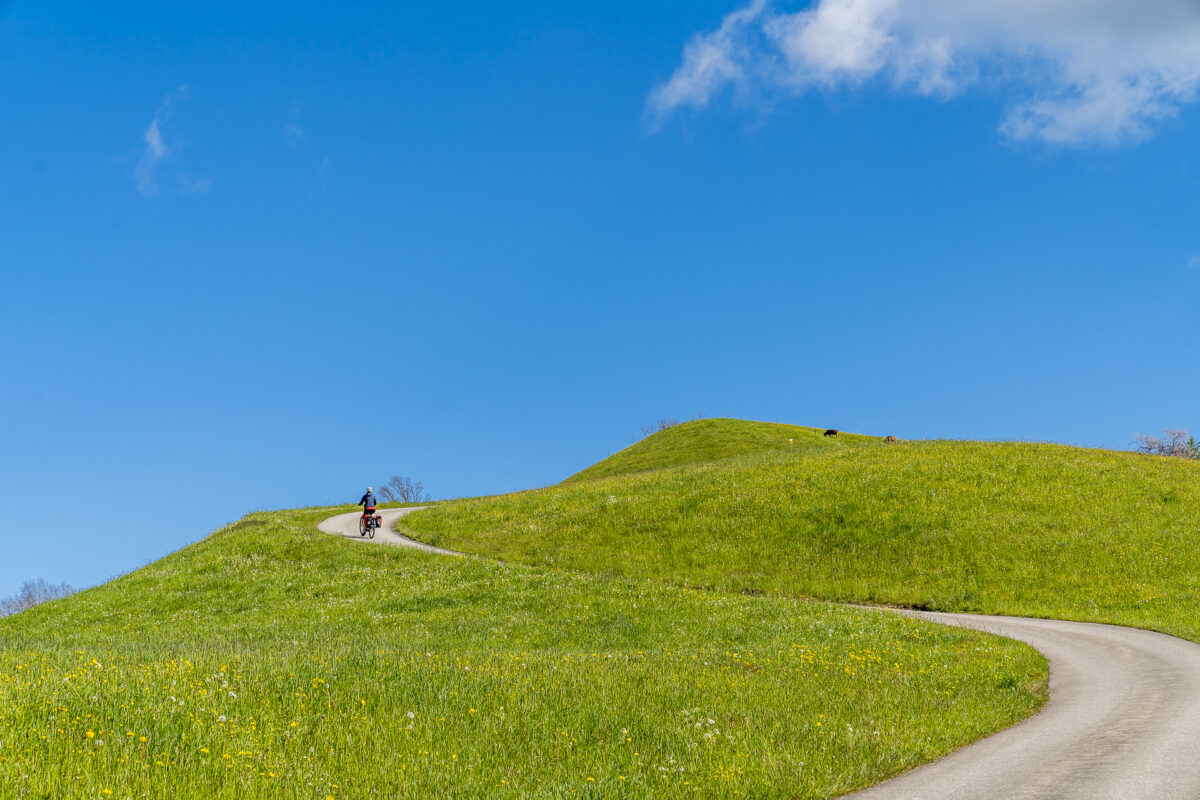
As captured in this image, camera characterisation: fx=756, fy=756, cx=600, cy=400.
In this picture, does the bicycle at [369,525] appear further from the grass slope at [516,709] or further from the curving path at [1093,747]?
the curving path at [1093,747]

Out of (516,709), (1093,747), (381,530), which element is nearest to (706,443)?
(381,530)

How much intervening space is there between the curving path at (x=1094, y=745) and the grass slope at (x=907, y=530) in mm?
8608

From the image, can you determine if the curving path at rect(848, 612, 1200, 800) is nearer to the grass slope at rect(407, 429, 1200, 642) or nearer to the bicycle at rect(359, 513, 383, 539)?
the grass slope at rect(407, 429, 1200, 642)

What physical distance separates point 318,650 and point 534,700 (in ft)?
19.8

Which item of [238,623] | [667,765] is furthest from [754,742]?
[238,623]

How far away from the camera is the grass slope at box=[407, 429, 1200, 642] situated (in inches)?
1164

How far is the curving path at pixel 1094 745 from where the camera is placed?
8789 mm

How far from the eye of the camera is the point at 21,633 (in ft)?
94.0

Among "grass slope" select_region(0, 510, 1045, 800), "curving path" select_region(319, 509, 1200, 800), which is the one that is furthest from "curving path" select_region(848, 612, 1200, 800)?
"grass slope" select_region(0, 510, 1045, 800)

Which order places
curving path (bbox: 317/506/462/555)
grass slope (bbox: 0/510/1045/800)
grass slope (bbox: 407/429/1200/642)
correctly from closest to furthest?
grass slope (bbox: 0/510/1045/800) → grass slope (bbox: 407/429/1200/642) → curving path (bbox: 317/506/462/555)

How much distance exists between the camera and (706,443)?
279 ft

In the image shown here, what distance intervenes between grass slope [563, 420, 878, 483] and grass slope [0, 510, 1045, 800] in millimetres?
58110

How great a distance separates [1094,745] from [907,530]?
2533 centimetres

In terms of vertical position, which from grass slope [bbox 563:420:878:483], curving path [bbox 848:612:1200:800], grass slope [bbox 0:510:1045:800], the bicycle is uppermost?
grass slope [bbox 563:420:878:483]
